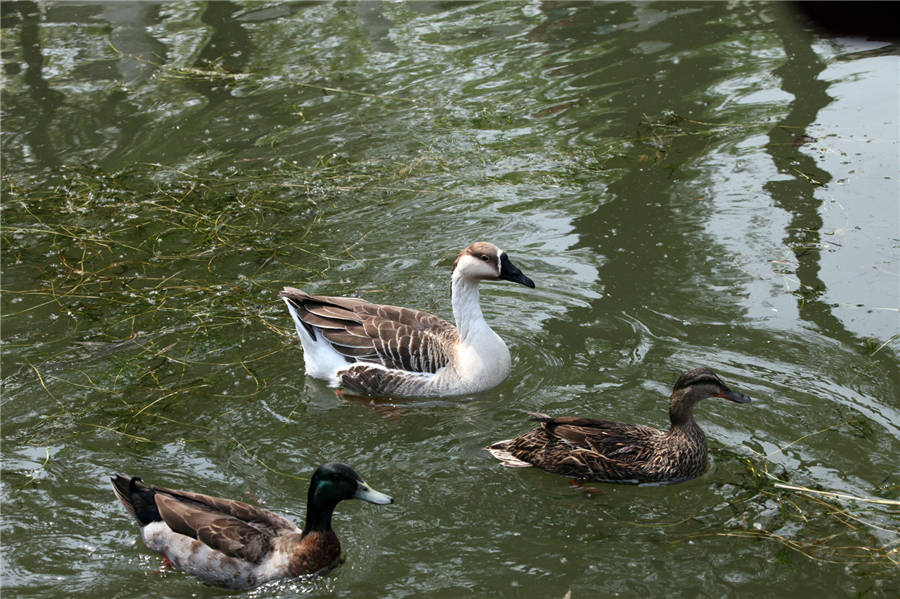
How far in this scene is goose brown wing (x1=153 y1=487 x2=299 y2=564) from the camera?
262 inches

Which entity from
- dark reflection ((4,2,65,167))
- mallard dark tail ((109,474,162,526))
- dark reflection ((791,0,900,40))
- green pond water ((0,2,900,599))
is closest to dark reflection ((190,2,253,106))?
green pond water ((0,2,900,599))

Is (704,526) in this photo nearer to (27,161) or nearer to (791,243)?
(791,243)

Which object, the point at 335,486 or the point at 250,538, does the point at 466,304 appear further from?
the point at 250,538

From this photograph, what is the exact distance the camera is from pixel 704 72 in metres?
14.8

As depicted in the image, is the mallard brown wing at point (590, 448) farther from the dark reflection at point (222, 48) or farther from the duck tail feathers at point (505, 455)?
the dark reflection at point (222, 48)

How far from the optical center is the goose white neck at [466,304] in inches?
355

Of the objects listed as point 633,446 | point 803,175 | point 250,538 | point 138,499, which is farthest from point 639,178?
point 138,499

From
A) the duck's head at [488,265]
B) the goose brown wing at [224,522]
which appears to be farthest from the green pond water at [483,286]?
the duck's head at [488,265]

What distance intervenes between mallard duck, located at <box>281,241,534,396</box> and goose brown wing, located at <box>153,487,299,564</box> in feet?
7.31

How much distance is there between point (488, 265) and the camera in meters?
8.80

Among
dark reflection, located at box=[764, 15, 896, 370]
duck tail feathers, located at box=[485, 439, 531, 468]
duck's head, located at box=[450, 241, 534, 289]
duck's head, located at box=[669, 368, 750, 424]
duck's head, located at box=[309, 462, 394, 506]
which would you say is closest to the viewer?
duck's head, located at box=[309, 462, 394, 506]

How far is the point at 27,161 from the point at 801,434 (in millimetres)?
11381

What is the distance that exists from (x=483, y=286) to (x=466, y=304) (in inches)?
61.6

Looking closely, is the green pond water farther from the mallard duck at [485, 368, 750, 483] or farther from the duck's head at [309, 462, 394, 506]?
A: the duck's head at [309, 462, 394, 506]
